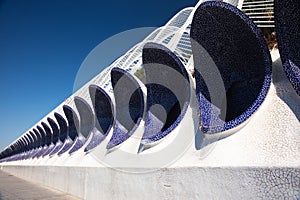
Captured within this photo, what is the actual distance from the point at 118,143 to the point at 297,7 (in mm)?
4468

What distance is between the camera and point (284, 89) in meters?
3.32

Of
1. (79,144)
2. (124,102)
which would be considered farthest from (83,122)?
(124,102)

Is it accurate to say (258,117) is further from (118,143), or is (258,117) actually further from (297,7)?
(118,143)

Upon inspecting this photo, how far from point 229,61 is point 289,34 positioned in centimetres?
114

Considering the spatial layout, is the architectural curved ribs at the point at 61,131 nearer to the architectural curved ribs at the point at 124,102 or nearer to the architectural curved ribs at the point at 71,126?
the architectural curved ribs at the point at 71,126

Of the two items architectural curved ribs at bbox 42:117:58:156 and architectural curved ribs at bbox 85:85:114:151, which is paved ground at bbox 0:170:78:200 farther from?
architectural curved ribs at bbox 42:117:58:156

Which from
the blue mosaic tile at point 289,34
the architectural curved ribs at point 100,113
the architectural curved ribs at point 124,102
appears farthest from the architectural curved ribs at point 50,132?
the blue mosaic tile at point 289,34

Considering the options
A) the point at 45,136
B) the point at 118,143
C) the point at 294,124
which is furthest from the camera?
the point at 45,136

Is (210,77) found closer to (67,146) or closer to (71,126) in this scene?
(67,146)

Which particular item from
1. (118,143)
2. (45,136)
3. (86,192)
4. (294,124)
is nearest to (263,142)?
(294,124)

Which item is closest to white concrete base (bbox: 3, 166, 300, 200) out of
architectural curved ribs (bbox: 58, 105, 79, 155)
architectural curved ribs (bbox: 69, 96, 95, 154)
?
architectural curved ribs (bbox: 69, 96, 95, 154)

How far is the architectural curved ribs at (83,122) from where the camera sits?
28.9 feet

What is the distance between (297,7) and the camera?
3.01 metres

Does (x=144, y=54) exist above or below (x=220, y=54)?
above
